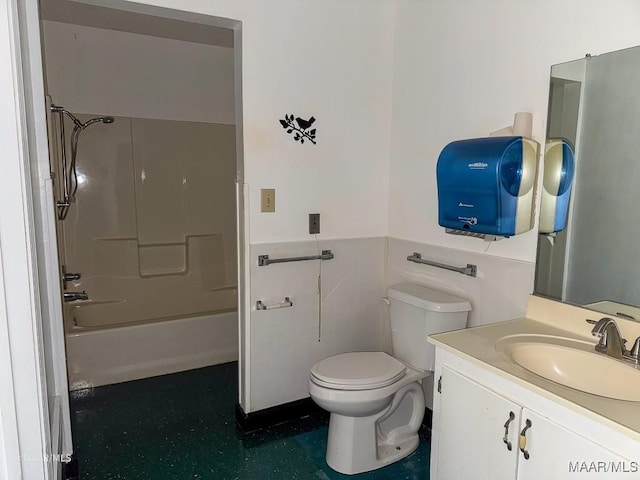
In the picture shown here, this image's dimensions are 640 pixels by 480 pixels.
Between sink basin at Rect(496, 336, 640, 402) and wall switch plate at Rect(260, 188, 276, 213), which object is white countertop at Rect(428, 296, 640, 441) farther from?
wall switch plate at Rect(260, 188, 276, 213)

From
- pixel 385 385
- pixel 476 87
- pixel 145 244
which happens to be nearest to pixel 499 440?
pixel 385 385

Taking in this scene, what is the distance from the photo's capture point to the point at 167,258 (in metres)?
3.60

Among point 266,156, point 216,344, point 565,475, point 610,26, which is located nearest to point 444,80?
point 610,26

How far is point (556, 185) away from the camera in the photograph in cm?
179

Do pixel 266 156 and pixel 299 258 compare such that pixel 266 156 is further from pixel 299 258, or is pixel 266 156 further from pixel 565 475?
pixel 565 475

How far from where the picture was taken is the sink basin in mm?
1397

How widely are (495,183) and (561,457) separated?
0.97 m

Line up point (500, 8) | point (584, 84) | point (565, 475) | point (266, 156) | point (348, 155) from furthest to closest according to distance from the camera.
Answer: point (348, 155)
point (266, 156)
point (500, 8)
point (584, 84)
point (565, 475)

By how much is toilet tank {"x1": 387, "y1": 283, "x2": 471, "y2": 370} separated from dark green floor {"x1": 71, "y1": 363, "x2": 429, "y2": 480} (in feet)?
1.73

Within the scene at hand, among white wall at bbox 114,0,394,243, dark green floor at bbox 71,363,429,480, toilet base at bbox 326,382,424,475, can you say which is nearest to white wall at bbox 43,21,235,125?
white wall at bbox 114,0,394,243

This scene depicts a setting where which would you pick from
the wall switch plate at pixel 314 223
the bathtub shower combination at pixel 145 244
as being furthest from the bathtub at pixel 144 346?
the wall switch plate at pixel 314 223

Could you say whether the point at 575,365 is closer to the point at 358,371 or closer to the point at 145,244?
the point at 358,371

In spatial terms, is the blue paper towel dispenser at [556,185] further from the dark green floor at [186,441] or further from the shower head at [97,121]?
the shower head at [97,121]

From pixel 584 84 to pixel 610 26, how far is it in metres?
0.20
